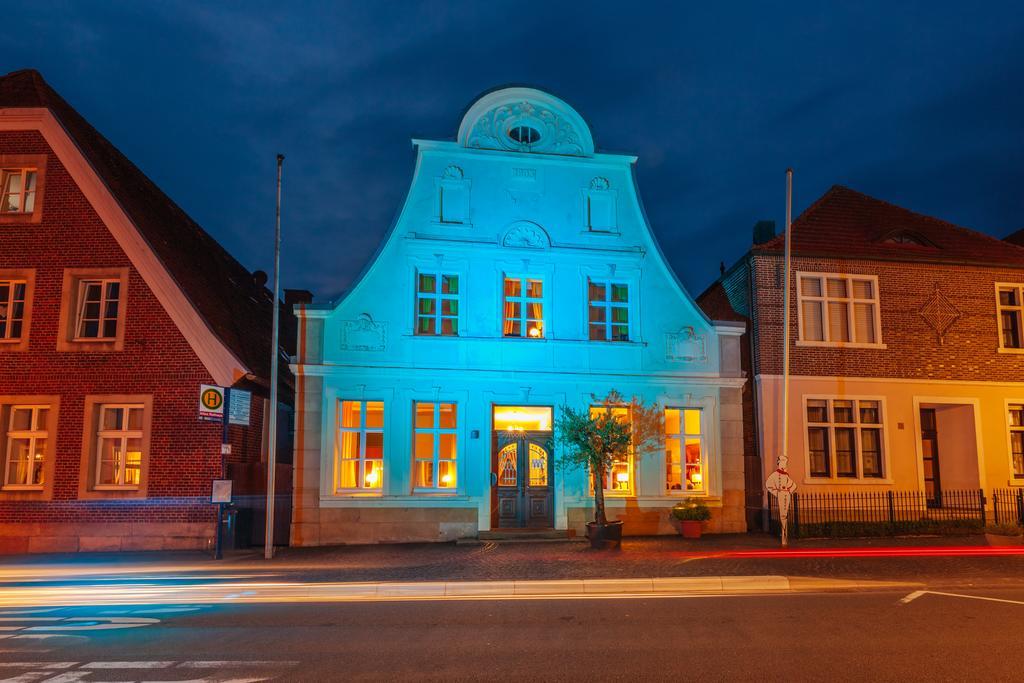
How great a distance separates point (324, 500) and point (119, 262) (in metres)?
7.46

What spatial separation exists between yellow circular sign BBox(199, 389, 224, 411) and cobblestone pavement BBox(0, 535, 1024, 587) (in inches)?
119

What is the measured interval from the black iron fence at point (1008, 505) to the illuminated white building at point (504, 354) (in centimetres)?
716

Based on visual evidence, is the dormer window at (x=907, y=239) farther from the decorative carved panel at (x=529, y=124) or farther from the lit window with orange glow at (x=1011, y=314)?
the decorative carved panel at (x=529, y=124)

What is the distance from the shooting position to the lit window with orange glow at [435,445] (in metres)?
17.7

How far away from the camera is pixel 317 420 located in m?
17.3

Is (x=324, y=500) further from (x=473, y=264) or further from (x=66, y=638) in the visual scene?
(x=66, y=638)

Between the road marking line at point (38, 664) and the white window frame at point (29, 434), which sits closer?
the road marking line at point (38, 664)

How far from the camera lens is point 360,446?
57.7ft

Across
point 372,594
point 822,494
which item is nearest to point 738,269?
point 822,494

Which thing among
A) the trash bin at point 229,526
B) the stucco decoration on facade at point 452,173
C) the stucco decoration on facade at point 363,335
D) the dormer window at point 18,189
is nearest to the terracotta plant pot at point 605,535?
the stucco decoration on facade at point 363,335

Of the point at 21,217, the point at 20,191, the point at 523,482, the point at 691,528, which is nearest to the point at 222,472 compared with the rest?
the point at 523,482

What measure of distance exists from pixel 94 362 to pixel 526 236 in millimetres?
10635

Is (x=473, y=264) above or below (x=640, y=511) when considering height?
above

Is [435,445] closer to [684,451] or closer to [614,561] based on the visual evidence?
[614,561]
